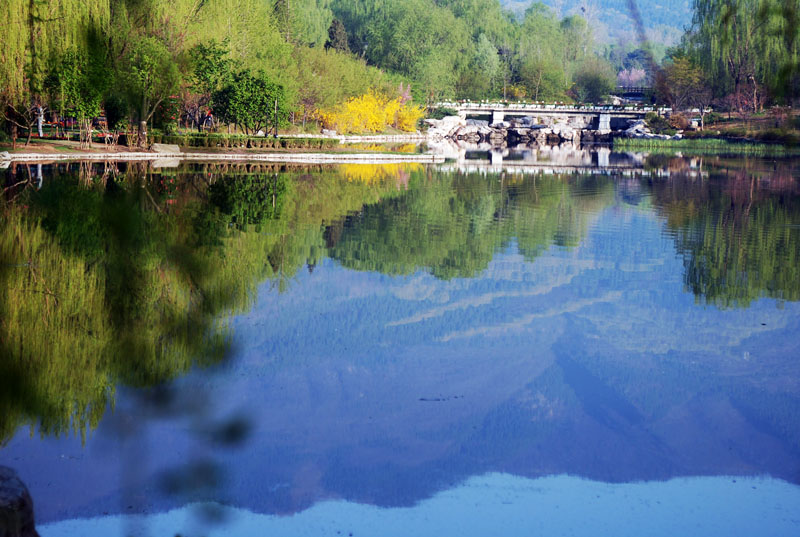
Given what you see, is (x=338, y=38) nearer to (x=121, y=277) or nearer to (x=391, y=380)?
(x=121, y=277)

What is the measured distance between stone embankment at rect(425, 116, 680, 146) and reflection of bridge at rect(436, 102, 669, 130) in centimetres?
110

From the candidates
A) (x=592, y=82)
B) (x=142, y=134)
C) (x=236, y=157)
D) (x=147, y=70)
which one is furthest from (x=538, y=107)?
(x=147, y=70)

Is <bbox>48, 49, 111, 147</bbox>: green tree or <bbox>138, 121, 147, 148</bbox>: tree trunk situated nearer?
<bbox>48, 49, 111, 147</bbox>: green tree

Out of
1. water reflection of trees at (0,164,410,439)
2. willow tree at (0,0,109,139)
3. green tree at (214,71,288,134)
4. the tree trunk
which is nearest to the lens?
water reflection of trees at (0,164,410,439)

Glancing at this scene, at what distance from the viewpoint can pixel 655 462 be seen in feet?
23.4

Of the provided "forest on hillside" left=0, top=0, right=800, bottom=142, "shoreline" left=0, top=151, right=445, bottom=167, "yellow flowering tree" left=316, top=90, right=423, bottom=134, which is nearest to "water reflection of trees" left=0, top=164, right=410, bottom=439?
"forest on hillside" left=0, top=0, right=800, bottom=142

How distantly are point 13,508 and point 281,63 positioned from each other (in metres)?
57.6

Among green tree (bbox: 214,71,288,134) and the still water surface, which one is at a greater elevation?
green tree (bbox: 214,71,288,134)

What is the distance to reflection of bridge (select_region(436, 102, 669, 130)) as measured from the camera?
105688mm

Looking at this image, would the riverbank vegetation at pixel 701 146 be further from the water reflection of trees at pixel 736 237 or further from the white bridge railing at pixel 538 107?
the water reflection of trees at pixel 736 237

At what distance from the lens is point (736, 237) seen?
1958cm

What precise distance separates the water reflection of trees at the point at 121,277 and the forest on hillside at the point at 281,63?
3183 millimetres

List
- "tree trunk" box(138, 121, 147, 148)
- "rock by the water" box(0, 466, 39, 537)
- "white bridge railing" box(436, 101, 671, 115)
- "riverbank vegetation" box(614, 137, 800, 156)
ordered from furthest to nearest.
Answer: "white bridge railing" box(436, 101, 671, 115) < "riverbank vegetation" box(614, 137, 800, 156) < "tree trunk" box(138, 121, 147, 148) < "rock by the water" box(0, 466, 39, 537)

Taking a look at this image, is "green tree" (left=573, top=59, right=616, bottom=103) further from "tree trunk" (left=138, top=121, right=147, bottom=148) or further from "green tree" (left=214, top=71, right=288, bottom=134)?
"tree trunk" (left=138, top=121, right=147, bottom=148)
